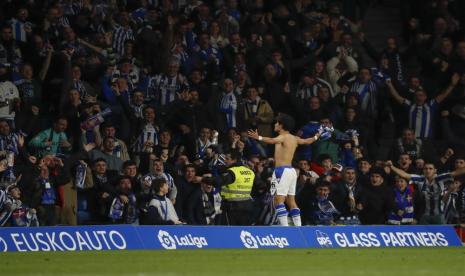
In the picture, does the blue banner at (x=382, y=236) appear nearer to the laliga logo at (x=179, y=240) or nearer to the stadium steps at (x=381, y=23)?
the laliga logo at (x=179, y=240)

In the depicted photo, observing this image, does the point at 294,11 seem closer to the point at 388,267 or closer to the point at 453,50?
the point at 453,50

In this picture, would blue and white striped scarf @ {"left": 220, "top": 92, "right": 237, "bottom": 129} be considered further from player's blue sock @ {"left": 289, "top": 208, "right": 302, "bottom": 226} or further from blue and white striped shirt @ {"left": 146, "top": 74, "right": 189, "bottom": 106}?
player's blue sock @ {"left": 289, "top": 208, "right": 302, "bottom": 226}

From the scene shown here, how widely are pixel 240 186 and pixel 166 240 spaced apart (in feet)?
8.68

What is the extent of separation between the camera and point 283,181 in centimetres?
2311

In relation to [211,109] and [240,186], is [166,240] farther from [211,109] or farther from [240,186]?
[211,109]

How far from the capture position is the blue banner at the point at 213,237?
1972cm

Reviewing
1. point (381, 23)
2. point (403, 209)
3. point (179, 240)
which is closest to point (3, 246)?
point (179, 240)

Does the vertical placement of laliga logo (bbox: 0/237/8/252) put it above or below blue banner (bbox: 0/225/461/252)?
above

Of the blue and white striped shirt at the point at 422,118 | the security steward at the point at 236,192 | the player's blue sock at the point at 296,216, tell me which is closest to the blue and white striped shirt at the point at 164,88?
the security steward at the point at 236,192

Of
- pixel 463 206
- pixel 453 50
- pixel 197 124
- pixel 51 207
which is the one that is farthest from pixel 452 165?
pixel 51 207

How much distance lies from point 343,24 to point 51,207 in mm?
10363

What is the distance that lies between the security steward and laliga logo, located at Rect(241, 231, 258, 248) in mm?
1628

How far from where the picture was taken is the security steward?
22.6 metres

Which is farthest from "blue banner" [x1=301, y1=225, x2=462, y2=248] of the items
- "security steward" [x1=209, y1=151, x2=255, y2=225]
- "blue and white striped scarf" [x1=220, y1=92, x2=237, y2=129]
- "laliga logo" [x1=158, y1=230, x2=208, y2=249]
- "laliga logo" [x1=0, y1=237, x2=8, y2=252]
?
"laliga logo" [x1=0, y1=237, x2=8, y2=252]
